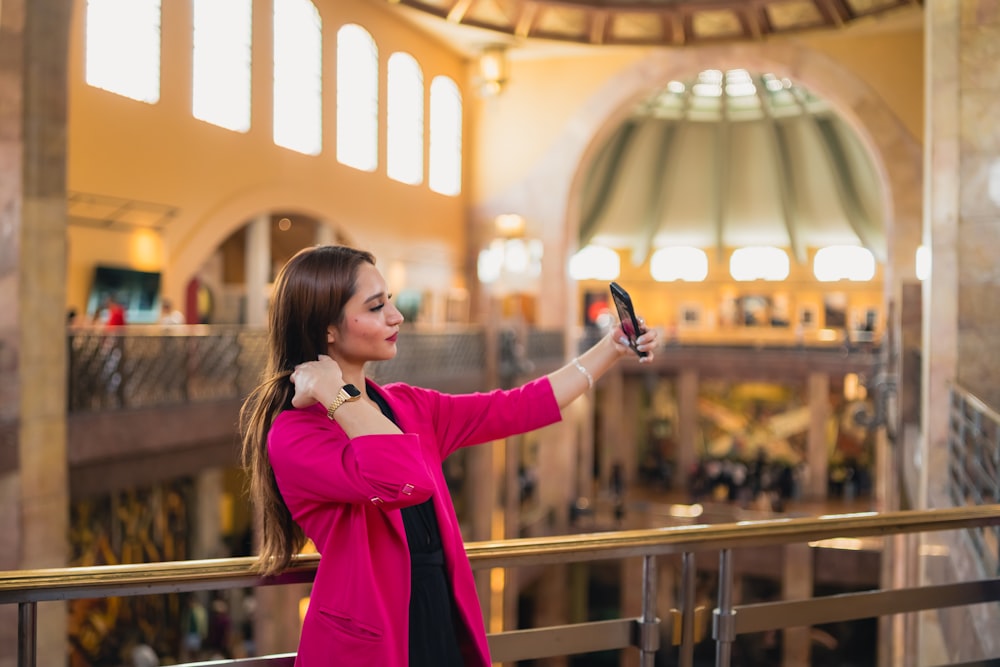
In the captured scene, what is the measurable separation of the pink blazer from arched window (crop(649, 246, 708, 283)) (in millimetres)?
22229

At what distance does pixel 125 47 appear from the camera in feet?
29.5

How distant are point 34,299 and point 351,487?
5737 millimetres

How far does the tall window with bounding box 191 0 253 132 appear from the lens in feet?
28.8

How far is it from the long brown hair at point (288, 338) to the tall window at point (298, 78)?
864cm

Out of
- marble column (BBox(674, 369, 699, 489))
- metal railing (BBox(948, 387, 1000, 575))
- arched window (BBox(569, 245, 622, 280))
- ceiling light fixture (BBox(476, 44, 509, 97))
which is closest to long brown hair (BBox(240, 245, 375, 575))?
metal railing (BBox(948, 387, 1000, 575))

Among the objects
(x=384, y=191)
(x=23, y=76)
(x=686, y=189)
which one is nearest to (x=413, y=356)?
(x=384, y=191)

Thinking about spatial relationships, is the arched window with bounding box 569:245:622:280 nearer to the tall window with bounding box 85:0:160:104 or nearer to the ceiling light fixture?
the ceiling light fixture

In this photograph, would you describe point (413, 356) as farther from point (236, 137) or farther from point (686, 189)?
point (686, 189)

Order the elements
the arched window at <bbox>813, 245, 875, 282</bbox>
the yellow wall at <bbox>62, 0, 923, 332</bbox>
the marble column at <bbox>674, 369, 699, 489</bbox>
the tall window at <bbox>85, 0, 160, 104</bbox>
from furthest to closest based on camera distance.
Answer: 1. the arched window at <bbox>813, 245, 875, 282</bbox>
2. the marble column at <bbox>674, 369, 699, 489</bbox>
3. the yellow wall at <bbox>62, 0, 923, 332</bbox>
4. the tall window at <bbox>85, 0, 160, 104</bbox>

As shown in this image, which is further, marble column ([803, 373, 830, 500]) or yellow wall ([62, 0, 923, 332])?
marble column ([803, 373, 830, 500])

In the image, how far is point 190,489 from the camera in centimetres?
1220

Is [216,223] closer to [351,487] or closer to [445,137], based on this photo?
[445,137]

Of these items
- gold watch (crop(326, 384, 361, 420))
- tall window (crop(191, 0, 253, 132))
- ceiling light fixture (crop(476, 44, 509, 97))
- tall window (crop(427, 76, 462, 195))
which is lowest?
gold watch (crop(326, 384, 361, 420))

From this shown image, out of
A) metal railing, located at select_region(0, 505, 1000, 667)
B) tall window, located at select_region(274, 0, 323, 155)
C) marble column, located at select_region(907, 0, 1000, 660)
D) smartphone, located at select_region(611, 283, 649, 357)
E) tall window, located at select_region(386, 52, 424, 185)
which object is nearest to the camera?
metal railing, located at select_region(0, 505, 1000, 667)
